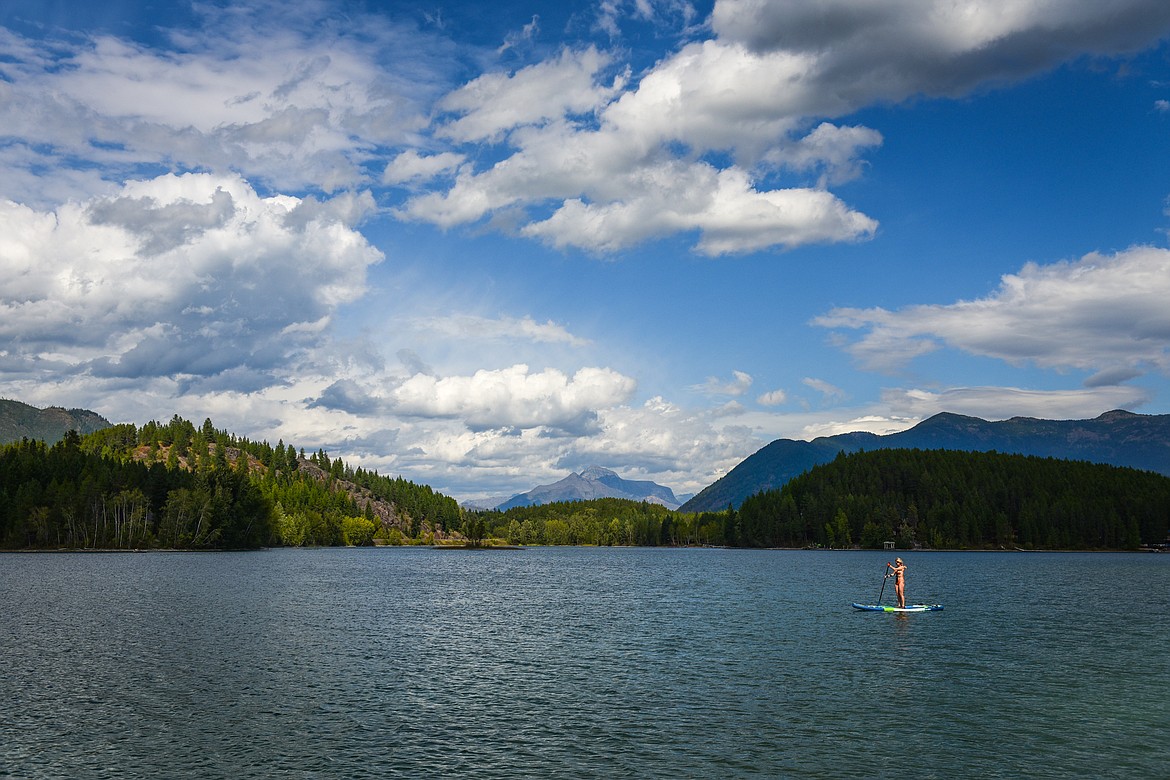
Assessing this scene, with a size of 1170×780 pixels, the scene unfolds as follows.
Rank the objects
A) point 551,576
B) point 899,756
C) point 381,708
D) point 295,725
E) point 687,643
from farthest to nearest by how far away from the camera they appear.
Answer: point 551,576, point 687,643, point 381,708, point 295,725, point 899,756

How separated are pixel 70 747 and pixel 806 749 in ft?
114

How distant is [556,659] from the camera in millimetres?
65938

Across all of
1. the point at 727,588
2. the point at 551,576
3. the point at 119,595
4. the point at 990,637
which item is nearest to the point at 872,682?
the point at 990,637

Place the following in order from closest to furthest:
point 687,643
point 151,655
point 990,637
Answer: point 151,655
point 687,643
point 990,637

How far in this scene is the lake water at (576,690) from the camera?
3769 centimetres

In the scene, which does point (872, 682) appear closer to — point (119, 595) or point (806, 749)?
point (806, 749)

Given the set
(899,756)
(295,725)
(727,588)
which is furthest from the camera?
(727,588)

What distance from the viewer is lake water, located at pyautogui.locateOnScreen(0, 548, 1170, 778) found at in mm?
37688

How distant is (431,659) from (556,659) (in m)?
10.00

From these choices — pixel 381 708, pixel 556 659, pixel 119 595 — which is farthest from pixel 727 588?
pixel 381 708

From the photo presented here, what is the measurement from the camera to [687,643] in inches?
2926

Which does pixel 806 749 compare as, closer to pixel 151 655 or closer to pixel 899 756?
pixel 899 756

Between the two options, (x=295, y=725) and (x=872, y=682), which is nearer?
(x=295, y=725)

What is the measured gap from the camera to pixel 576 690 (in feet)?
176
